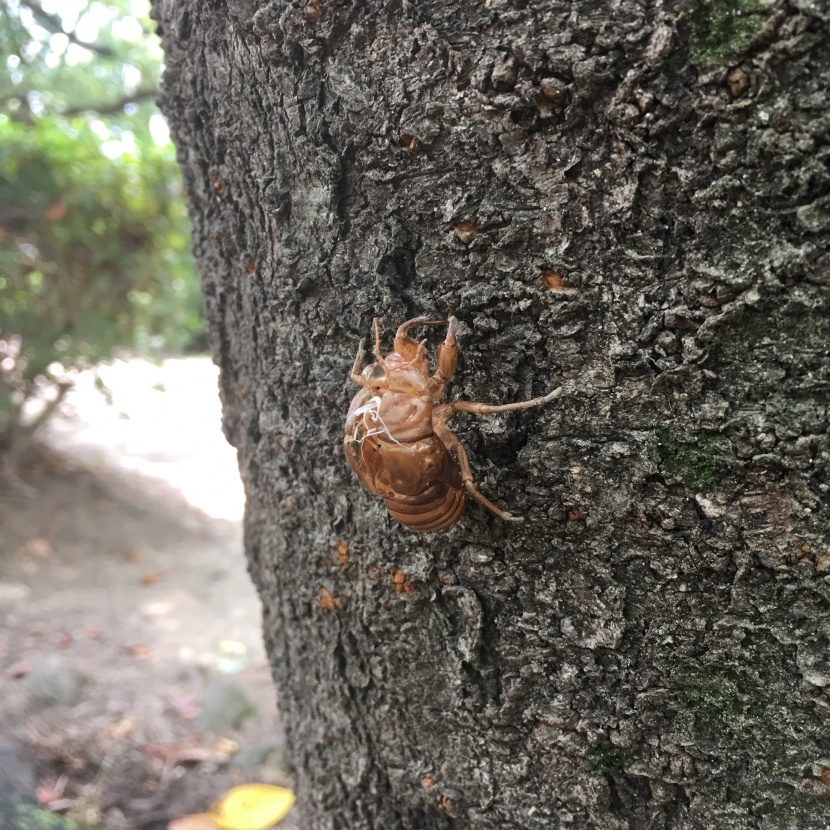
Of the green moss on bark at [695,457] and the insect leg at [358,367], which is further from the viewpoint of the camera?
the insect leg at [358,367]

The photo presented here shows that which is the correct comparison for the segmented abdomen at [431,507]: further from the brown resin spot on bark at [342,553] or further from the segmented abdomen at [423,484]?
the brown resin spot on bark at [342,553]

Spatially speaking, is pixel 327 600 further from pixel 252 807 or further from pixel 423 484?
pixel 252 807

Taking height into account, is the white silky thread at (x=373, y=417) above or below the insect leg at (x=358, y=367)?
below

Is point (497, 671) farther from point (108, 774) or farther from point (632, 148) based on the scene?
point (108, 774)

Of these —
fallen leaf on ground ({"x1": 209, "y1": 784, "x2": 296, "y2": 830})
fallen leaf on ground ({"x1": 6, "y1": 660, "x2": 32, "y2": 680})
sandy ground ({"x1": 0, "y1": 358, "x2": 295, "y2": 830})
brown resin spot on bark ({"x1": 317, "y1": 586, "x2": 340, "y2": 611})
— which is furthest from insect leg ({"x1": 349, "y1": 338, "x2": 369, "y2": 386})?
fallen leaf on ground ({"x1": 6, "y1": 660, "x2": 32, "y2": 680})

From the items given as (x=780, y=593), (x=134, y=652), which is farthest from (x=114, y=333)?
(x=780, y=593)

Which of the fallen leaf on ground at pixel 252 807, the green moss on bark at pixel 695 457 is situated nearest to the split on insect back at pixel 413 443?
the green moss on bark at pixel 695 457

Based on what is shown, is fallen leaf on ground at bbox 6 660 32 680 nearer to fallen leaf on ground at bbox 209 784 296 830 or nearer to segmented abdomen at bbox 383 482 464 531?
fallen leaf on ground at bbox 209 784 296 830
